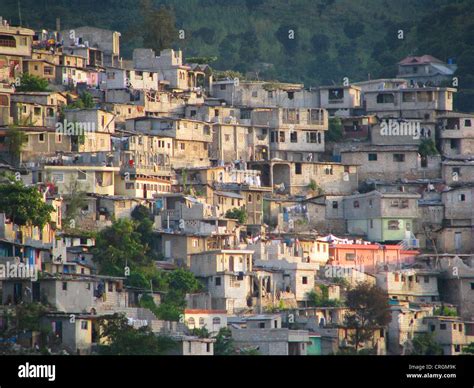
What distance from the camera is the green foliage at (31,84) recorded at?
175 ft

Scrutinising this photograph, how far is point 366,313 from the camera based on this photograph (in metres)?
43.5

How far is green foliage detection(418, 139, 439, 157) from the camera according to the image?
179ft

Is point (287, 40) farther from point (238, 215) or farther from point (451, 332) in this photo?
point (451, 332)

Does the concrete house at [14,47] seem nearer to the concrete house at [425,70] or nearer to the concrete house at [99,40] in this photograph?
the concrete house at [99,40]

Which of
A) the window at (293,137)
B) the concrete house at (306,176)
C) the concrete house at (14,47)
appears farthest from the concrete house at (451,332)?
the concrete house at (14,47)

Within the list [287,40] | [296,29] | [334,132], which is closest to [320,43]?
[296,29]

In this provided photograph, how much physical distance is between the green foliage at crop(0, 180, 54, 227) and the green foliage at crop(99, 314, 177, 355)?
175 inches

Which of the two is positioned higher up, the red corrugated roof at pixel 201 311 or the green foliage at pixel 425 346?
the red corrugated roof at pixel 201 311

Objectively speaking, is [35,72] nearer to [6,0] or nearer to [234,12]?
[6,0]

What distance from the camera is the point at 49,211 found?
143 feet

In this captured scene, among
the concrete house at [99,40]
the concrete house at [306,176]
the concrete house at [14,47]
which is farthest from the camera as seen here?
the concrete house at [99,40]

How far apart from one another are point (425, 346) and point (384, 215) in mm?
7249

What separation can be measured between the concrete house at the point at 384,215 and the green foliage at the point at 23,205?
10766mm
